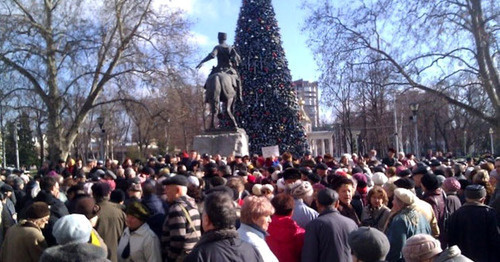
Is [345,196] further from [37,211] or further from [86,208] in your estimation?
[37,211]

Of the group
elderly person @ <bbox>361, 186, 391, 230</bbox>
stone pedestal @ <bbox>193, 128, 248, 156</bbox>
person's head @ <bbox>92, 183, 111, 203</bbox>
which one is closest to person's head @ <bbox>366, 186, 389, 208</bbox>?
elderly person @ <bbox>361, 186, 391, 230</bbox>

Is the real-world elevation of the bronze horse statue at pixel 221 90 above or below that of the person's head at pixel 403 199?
above

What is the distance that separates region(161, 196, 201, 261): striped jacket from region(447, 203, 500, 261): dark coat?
2964 mm

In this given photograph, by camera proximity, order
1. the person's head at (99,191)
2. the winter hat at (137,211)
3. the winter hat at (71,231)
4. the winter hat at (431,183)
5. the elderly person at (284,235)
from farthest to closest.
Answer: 1. the winter hat at (431,183)
2. the person's head at (99,191)
3. the winter hat at (137,211)
4. the elderly person at (284,235)
5. the winter hat at (71,231)

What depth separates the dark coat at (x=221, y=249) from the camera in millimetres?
3629

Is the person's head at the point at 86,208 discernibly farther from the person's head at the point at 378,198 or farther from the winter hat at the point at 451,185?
the winter hat at the point at 451,185

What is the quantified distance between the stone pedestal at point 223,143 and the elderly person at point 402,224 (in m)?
13.3

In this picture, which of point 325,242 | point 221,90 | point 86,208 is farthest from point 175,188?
point 221,90

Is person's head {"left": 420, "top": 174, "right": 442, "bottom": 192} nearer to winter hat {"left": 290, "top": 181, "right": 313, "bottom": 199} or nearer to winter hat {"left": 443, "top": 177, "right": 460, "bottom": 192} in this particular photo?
winter hat {"left": 443, "top": 177, "right": 460, "bottom": 192}

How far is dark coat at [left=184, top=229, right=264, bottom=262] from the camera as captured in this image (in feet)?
11.9

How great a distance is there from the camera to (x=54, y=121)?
3041cm

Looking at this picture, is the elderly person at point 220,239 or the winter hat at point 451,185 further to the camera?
the winter hat at point 451,185

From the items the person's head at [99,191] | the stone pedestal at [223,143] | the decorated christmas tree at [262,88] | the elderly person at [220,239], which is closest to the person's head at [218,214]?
the elderly person at [220,239]

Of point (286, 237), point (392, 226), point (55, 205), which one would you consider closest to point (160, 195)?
point (55, 205)
